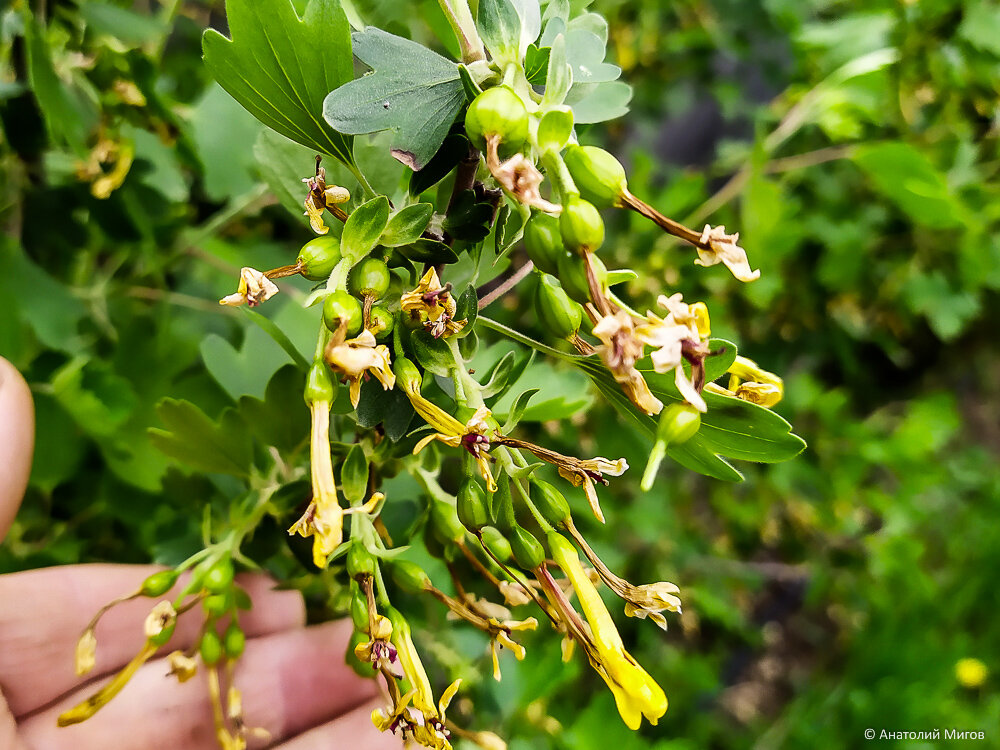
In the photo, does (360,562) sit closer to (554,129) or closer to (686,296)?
(554,129)

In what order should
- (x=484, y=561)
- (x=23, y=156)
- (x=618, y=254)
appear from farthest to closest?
(x=618, y=254) < (x=23, y=156) < (x=484, y=561)

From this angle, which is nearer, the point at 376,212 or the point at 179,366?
the point at 376,212

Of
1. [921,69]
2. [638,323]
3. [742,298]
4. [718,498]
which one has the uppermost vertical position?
[638,323]

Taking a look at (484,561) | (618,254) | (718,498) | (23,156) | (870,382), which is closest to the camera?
(484,561)

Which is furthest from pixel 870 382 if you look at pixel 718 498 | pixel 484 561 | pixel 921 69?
pixel 484 561

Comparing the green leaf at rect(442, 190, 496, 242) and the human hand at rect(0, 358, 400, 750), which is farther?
the human hand at rect(0, 358, 400, 750)

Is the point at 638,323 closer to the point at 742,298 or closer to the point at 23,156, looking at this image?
the point at 23,156

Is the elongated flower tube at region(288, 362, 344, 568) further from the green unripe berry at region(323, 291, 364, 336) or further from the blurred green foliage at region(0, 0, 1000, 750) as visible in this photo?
the blurred green foliage at region(0, 0, 1000, 750)

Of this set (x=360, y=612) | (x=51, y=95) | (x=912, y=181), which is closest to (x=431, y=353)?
(x=360, y=612)

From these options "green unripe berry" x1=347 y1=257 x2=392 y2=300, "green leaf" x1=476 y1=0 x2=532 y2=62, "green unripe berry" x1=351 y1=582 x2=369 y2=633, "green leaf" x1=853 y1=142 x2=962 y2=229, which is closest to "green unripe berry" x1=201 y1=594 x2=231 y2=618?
"green unripe berry" x1=351 y1=582 x2=369 y2=633
